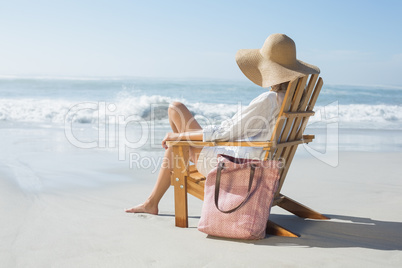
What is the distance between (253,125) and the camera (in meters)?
2.93

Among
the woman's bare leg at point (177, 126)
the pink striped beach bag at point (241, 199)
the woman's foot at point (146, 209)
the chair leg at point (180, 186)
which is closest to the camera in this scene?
the pink striped beach bag at point (241, 199)

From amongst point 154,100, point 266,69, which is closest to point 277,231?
point 266,69

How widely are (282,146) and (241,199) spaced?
45 centimetres

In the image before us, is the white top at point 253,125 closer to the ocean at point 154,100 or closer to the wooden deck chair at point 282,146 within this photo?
the wooden deck chair at point 282,146

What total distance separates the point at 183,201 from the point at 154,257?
0.68 meters

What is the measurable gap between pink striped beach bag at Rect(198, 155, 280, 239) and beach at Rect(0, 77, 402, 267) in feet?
0.28

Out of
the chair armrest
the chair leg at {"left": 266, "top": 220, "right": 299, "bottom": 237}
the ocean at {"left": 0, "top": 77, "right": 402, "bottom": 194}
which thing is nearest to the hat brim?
Answer: the chair armrest

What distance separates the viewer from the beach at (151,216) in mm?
2531

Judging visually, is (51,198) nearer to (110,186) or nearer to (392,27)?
(110,186)

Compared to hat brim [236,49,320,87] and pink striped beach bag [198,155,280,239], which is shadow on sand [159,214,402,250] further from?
hat brim [236,49,320,87]

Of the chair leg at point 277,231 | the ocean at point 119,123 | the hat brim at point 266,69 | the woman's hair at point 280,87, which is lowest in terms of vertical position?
the chair leg at point 277,231

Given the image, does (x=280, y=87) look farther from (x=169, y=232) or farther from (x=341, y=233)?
(x=169, y=232)

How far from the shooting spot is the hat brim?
290 centimetres

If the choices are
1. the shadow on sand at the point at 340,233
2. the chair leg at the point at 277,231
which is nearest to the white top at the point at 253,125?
the chair leg at the point at 277,231
